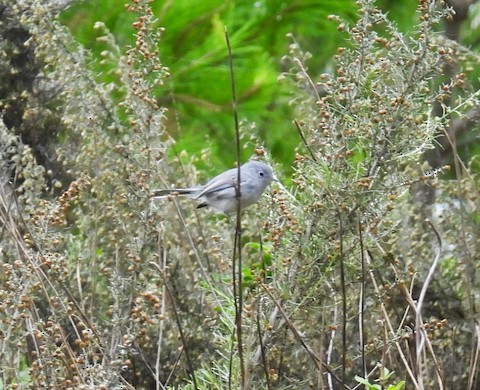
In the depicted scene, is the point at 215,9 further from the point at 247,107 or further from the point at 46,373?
the point at 46,373

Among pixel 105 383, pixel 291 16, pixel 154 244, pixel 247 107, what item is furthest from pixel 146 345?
pixel 291 16

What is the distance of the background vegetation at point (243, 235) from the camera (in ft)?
5.97

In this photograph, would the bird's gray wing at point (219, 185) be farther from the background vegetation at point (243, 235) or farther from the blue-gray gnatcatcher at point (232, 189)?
the background vegetation at point (243, 235)

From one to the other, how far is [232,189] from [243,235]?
314 mm

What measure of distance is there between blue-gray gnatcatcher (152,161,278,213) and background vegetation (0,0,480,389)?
0.15 ft

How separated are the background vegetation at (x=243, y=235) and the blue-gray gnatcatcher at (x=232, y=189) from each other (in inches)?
1.7

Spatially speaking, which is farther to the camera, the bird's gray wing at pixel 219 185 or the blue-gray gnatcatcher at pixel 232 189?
the bird's gray wing at pixel 219 185

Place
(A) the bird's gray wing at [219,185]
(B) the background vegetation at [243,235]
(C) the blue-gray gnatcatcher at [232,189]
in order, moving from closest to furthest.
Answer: (B) the background vegetation at [243,235] → (C) the blue-gray gnatcatcher at [232,189] → (A) the bird's gray wing at [219,185]

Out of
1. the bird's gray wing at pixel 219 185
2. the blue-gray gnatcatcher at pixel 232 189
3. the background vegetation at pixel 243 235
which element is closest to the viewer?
the background vegetation at pixel 243 235

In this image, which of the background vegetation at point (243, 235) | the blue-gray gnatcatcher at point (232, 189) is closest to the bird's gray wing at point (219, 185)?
the blue-gray gnatcatcher at point (232, 189)

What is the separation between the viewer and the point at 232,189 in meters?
2.40

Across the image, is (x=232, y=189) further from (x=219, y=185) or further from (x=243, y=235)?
(x=243, y=235)

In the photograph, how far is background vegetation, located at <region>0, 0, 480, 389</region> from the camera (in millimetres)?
1818

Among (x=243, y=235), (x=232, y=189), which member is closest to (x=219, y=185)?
(x=232, y=189)
